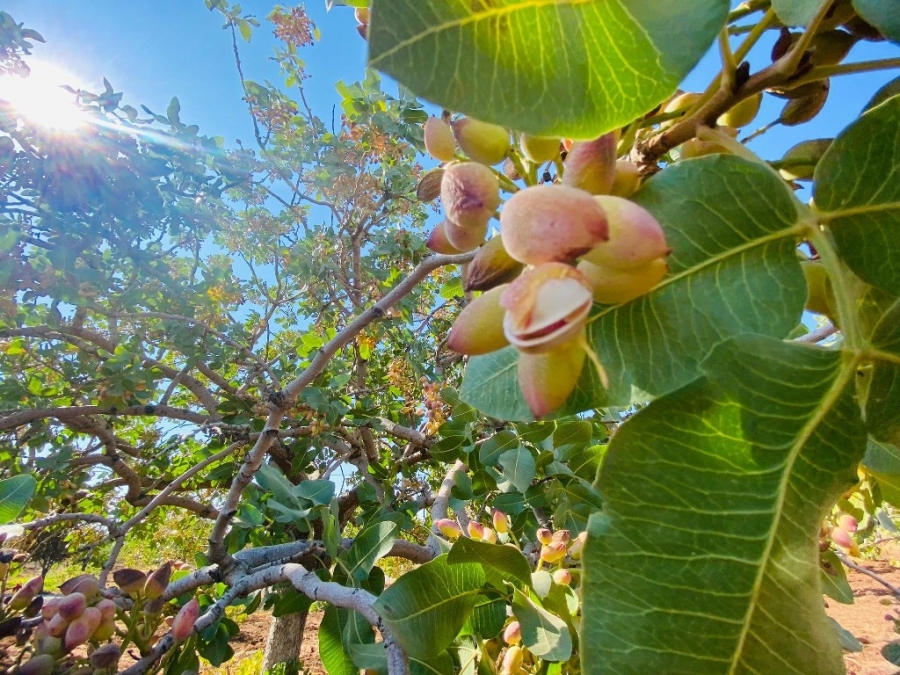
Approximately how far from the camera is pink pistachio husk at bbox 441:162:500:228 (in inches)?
16.1

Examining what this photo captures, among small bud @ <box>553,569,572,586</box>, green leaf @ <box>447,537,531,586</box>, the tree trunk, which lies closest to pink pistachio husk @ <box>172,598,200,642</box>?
green leaf @ <box>447,537,531,586</box>

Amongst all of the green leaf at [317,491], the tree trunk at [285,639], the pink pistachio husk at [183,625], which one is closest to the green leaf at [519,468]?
the green leaf at [317,491]

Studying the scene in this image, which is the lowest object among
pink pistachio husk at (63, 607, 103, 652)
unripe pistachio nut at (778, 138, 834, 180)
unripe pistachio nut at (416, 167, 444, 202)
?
pink pistachio husk at (63, 607, 103, 652)

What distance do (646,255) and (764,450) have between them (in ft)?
0.47

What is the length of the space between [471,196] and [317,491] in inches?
45.3

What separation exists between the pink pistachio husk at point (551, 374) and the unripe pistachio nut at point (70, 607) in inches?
30.1

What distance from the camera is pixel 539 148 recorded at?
0.44 metres

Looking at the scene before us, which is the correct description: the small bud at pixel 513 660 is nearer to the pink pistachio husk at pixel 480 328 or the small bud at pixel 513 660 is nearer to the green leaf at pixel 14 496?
the pink pistachio husk at pixel 480 328

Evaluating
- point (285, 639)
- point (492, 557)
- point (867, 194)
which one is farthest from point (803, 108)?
point (285, 639)

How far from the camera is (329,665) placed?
3.05 ft

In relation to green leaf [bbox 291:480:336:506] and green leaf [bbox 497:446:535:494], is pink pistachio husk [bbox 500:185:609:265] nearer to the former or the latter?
green leaf [bbox 497:446:535:494]

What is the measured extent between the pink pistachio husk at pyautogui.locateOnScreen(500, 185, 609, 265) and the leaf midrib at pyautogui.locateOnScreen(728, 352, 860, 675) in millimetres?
178

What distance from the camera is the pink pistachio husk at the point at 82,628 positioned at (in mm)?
711

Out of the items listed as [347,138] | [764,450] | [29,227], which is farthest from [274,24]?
[764,450]
